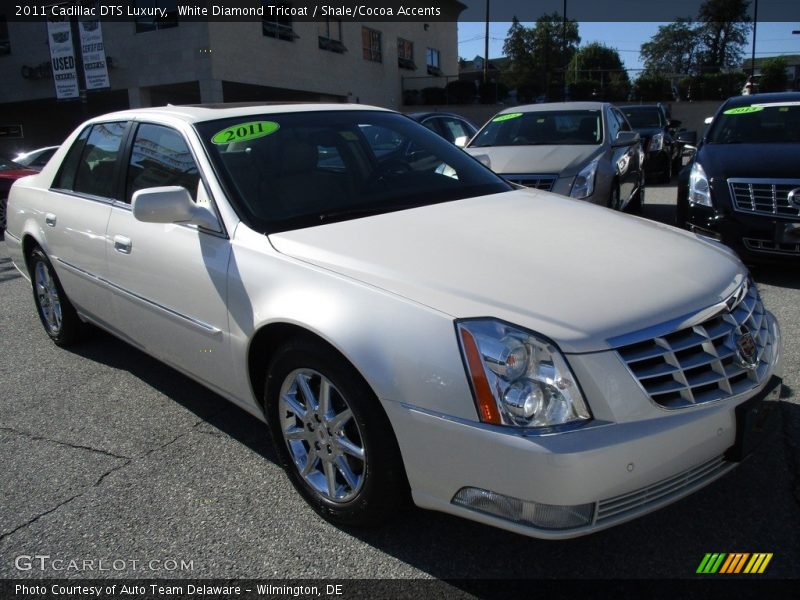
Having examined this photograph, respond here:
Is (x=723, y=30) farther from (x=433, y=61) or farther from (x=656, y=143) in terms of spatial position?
(x=656, y=143)

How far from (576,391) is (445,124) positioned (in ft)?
34.4

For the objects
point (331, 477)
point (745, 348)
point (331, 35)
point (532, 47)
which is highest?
point (532, 47)

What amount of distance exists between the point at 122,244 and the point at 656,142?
11207mm

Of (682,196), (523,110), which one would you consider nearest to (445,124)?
(523,110)

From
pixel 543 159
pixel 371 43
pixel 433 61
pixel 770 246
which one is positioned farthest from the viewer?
pixel 433 61

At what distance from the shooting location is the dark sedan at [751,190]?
5371 millimetres

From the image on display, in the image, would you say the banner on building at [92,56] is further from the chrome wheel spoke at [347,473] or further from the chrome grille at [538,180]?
the chrome wheel spoke at [347,473]

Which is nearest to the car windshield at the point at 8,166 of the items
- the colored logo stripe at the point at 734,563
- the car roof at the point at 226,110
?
the car roof at the point at 226,110

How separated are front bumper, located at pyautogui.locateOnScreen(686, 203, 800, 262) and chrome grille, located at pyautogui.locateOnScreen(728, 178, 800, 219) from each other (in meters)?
0.07

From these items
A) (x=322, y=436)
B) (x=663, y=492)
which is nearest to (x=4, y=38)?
(x=322, y=436)

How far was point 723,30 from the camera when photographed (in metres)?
59.3

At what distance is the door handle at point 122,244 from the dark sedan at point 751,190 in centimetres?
457

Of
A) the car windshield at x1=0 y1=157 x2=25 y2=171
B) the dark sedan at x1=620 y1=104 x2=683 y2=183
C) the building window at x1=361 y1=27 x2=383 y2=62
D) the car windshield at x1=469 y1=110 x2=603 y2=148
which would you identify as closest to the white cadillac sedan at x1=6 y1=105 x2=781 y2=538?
the car windshield at x1=469 y1=110 x2=603 y2=148

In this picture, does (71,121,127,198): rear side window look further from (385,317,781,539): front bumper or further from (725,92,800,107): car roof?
(725,92,800,107): car roof
